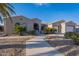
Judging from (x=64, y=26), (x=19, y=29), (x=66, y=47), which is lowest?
(x=66, y=47)

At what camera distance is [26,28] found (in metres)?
12.5

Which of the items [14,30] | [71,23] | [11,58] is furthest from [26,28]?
[11,58]

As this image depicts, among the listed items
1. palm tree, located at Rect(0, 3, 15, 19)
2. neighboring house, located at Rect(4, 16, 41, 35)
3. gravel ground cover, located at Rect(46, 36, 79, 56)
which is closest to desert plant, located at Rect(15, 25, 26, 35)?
neighboring house, located at Rect(4, 16, 41, 35)

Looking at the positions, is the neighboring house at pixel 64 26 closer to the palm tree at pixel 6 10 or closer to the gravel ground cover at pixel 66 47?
the gravel ground cover at pixel 66 47

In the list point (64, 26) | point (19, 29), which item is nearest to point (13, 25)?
point (19, 29)

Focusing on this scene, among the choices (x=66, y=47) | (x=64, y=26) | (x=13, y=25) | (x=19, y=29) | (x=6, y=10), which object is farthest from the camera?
(x=19, y=29)

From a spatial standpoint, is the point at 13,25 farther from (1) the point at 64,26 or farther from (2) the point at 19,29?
(1) the point at 64,26

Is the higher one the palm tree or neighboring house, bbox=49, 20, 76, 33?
the palm tree

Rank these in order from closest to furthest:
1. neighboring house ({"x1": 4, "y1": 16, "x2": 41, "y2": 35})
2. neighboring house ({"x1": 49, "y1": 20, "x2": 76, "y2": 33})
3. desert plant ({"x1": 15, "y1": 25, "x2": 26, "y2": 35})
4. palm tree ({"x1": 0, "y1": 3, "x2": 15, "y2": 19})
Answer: palm tree ({"x1": 0, "y1": 3, "x2": 15, "y2": 19}) → neighboring house ({"x1": 49, "y1": 20, "x2": 76, "y2": 33}) → neighboring house ({"x1": 4, "y1": 16, "x2": 41, "y2": 35}) → desert plant ({"x1": 15, "y1": 25, "x2": 26, "y2": 35})

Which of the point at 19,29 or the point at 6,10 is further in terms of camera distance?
the point at 19,29

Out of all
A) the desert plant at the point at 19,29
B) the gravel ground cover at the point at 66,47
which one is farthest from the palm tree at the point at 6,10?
the gravel ground cover at the point at 66,47

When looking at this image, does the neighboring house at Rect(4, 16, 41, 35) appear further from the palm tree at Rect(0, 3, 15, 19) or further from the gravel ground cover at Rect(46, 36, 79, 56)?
the gravel ground cover at Rect(46, 36, 79, 56)

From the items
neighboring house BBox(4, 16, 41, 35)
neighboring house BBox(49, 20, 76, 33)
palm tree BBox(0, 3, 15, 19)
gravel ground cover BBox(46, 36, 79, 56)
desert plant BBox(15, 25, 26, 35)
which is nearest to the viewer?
gravel ground cover BBox(46, 36, 79, 56)

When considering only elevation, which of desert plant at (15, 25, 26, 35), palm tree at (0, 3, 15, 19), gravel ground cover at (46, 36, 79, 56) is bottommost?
gravel ground cover at (46, 36, 79, 56)
